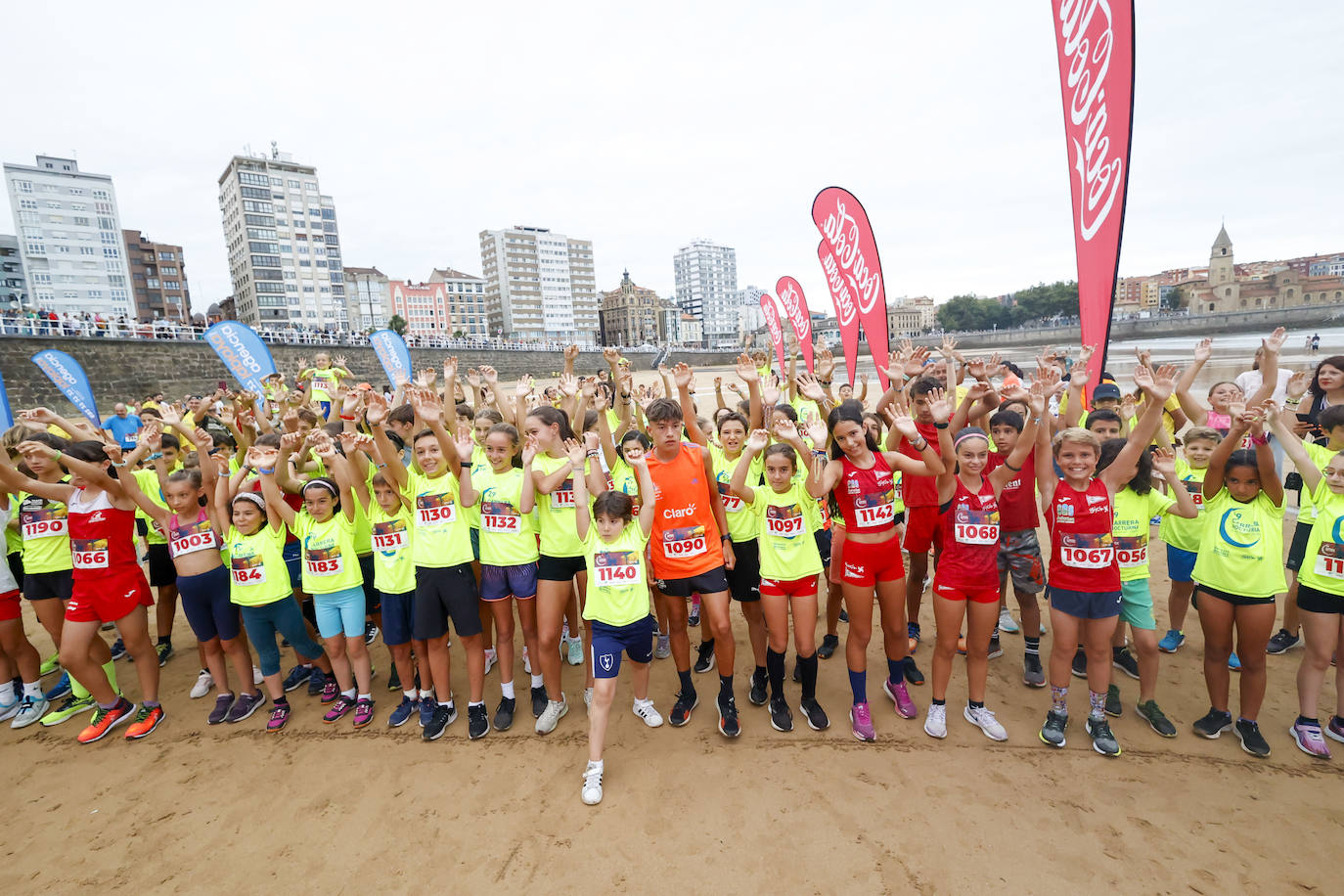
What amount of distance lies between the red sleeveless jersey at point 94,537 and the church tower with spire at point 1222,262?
401 ft

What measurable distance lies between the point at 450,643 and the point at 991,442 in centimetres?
523

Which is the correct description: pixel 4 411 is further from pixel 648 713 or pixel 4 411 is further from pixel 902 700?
pixel 902 700

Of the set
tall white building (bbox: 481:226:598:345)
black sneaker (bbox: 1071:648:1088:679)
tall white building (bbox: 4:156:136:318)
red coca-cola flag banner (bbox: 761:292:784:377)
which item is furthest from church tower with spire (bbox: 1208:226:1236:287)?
tall white building (bbox: 4:156:136:318)

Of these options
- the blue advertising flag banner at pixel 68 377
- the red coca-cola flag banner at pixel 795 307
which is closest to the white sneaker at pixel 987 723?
the red coca-cola flag banner at pixel 795 307

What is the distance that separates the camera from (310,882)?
9.74 feet

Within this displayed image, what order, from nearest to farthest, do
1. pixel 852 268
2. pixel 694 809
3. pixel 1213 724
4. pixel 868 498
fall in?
pixel 694 809
pixel 1213 724
pixel 868 498
pixel 852 268

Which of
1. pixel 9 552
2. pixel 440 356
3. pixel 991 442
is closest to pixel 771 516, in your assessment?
pixel 991 442

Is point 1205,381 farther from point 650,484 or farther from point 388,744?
point 388,744

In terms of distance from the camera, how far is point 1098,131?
4344 mm

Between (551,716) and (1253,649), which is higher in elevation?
(1253,649)

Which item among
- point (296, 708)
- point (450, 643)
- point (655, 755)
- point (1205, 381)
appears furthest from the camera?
point (1205, 381)

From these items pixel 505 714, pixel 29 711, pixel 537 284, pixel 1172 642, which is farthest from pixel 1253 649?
pixel 537 284

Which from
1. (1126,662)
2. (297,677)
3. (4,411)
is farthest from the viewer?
(4,411)

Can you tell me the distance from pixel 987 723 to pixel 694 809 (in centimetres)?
205
